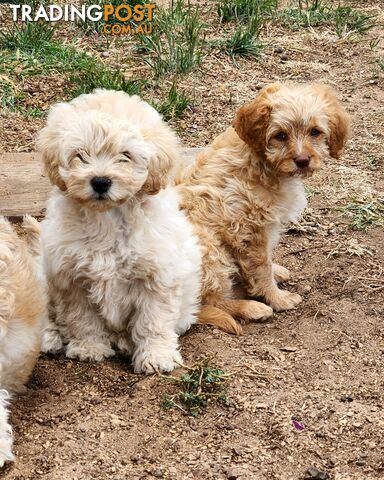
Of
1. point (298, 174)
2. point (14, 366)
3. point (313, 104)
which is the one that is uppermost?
point (313, 104)

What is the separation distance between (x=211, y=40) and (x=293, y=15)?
1600 millimetres

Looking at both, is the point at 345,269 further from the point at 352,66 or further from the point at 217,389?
the point at 352,66

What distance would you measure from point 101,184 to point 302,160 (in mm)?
1787

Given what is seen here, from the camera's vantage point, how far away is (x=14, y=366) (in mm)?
5020

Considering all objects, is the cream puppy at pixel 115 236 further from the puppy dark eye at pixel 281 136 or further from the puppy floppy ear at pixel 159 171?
the puppy dark eye at pixel 281 136

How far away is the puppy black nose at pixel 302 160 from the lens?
6.27 m

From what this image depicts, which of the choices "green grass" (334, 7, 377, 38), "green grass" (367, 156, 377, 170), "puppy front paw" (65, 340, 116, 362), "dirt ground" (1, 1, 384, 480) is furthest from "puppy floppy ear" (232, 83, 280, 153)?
"green grass" (334, 7, 377, 38)

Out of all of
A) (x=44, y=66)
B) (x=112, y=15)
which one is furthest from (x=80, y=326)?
(x=112, y=15)

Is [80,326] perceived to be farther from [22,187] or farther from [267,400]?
[22,187]

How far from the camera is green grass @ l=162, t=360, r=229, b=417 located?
522cm

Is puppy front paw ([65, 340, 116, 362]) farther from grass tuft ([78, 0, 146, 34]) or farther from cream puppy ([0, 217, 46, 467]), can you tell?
grass tuft ([78, 0, 146, 34])

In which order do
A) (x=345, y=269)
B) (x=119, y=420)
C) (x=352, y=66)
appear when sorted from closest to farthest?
(x=119, y=420) → (x=345, y=269) → (x=352, y=66)

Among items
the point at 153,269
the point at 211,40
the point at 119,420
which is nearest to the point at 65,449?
the point at 119,420

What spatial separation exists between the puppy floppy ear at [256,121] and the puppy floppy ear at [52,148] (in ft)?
5.19
